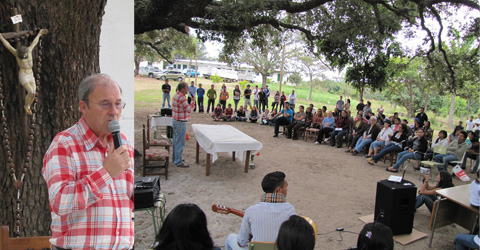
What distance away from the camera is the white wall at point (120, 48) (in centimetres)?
389

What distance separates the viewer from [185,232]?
1745mm

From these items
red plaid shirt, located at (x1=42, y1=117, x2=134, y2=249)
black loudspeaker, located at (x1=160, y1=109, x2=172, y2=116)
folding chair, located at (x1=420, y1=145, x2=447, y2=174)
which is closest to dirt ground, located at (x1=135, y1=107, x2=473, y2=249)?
folding chair, located at (x1=420, y1=145, x2=447, y2=174)

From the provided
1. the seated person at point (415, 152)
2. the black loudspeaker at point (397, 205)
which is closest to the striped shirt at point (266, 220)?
the black loudspeaker at point (397, 205)

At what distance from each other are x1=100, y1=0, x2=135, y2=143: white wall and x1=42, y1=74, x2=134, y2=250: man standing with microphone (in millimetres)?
2592

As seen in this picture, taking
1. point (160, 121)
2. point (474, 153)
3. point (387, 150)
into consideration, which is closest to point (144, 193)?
point (160, 121)

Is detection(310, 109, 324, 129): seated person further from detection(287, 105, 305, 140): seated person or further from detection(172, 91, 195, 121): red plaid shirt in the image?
detection(172, 91, 195, 121): red plaid shirt

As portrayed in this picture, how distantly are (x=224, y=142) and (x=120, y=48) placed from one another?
9.01 ft

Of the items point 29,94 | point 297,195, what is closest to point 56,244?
point 29,94

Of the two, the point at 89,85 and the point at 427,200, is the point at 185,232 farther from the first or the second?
the point at 427,200

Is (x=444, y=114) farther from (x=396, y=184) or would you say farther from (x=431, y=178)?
(x=396, y=184)

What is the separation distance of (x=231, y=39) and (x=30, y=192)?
622 centimetres

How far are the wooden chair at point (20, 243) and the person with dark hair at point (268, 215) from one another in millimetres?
1525

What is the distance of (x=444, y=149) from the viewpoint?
7.60 metres

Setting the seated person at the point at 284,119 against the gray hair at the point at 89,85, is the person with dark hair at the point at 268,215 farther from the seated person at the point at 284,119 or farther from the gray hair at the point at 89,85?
the seated person at the point at 284,119
